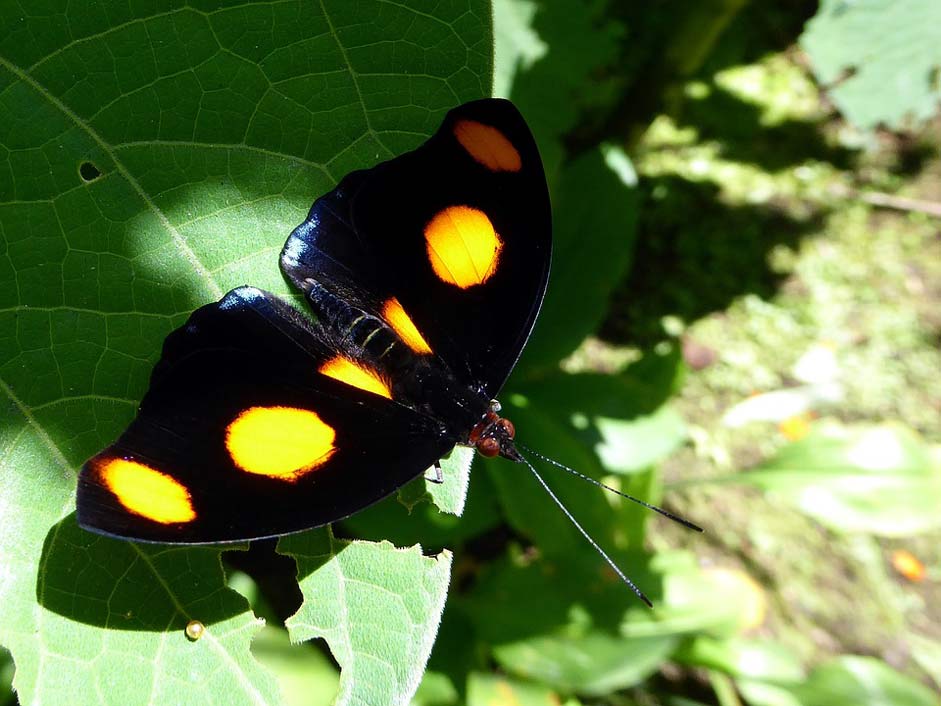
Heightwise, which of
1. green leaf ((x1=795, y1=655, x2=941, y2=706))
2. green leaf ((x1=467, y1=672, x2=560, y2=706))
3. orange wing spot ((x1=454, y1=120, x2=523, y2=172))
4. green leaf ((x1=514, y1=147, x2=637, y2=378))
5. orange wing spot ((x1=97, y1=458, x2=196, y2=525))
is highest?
orange wing spot ((x1=454, y1=120, x2=523, y2=172))

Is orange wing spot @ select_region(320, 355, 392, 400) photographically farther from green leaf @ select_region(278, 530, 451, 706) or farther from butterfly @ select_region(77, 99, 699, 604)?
green leaf @ select_region(278, 530, 451, 706)

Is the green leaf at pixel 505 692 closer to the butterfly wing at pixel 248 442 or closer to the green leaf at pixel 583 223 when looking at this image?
the green leaf at pixel 583 223

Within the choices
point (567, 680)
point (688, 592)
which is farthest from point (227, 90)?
point (688, 592)

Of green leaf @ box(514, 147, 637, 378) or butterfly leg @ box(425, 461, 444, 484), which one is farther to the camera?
green leaf @ box(514, 147, 637, 378)

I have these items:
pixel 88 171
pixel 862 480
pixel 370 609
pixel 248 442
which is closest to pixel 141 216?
pixel 88 171

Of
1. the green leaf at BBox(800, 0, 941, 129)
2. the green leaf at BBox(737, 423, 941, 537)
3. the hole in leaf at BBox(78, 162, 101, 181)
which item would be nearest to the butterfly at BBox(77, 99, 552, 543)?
the hole in leaf at BBox(78, 162, 101, 181)

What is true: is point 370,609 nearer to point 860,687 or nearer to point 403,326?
point 403,326

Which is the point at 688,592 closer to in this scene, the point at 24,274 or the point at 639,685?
the point at 639,685
